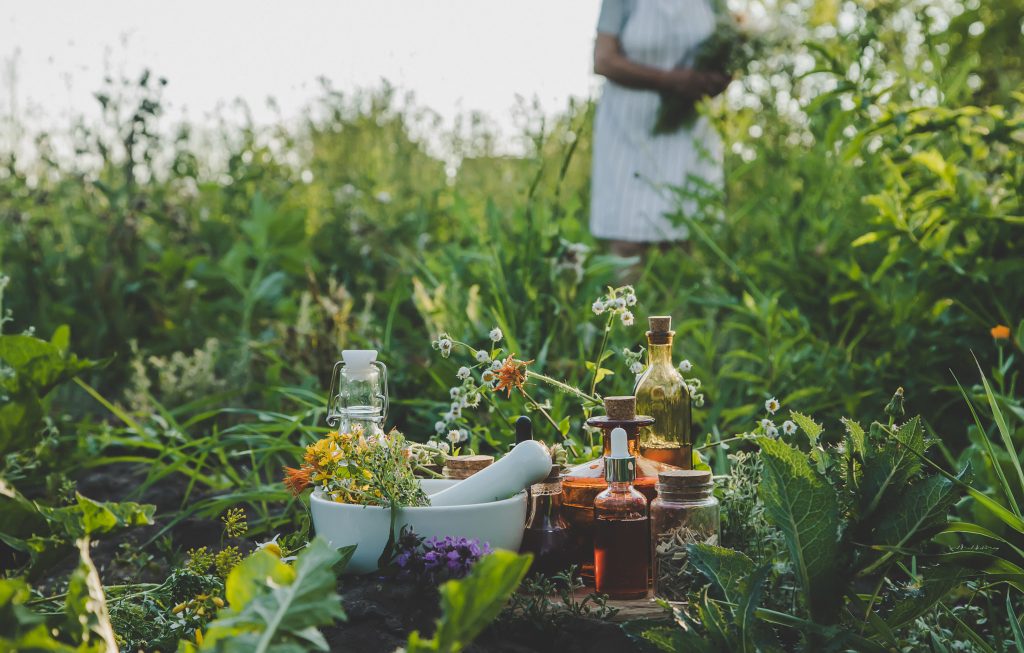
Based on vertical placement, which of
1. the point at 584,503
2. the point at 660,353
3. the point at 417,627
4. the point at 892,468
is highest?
the point at 660,353

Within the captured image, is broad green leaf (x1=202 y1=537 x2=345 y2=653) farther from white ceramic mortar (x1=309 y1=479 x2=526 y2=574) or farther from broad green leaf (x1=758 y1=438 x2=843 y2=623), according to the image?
broad green leaf (x1=758 y1=438 x2=843 y2=623)

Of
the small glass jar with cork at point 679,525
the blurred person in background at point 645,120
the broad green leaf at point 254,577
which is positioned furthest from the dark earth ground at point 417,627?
the blurred person in background at point 645,120

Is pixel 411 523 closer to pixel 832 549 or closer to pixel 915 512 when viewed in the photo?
pixel 832 549

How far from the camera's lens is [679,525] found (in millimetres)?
1520

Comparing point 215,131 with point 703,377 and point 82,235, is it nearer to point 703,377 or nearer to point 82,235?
point 82,235

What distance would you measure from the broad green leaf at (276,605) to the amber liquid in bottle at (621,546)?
0.52 meters

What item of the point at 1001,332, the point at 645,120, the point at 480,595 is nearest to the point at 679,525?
the point at 480,595

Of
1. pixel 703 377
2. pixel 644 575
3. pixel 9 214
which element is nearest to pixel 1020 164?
pixel 703 377

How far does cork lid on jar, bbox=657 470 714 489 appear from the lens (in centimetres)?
150

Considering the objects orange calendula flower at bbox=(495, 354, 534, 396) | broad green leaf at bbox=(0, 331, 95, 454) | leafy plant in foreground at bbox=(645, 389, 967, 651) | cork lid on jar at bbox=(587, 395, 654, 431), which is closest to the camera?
leafy plant in foreground at bbox=(645, 389, 967, 651)

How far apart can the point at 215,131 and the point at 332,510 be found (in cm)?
454

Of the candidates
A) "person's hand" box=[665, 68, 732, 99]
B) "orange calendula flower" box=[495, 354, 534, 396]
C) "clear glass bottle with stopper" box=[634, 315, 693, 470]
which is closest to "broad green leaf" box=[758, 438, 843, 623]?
"clear glass bottle with stopper" box=[634, 315, 693, 470]

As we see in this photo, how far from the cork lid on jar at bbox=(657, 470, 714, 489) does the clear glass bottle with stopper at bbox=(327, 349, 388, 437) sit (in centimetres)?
52

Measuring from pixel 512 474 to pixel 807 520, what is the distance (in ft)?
1.49
